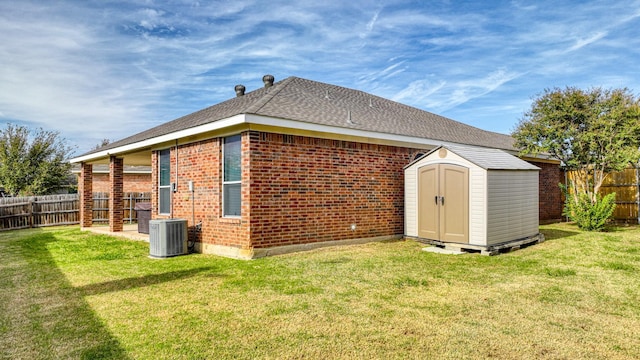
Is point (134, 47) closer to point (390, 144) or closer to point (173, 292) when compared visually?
point (390, 144)

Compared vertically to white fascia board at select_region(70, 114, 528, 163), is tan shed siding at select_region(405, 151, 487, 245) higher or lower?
lower

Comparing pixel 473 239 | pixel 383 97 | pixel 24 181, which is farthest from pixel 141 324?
pixel 24 181

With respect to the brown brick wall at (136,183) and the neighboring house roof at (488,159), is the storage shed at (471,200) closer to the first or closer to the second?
the neighboring house roof at (488,159)

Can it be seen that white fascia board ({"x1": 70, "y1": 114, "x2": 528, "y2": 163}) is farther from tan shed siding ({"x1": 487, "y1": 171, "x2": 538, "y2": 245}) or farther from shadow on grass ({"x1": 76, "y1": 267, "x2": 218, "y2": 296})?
shadow on grass ({"x1": 76, "y1": 267, "x2": 218, "y2": 296})

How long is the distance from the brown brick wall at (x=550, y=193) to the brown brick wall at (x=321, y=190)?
818cm

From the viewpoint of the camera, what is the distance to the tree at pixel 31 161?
24672 millimetres

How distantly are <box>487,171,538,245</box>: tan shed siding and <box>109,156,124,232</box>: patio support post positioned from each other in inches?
477

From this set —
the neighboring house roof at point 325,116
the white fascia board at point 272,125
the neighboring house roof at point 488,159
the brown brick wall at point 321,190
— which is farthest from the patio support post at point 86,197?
the neighboring house roof at point 488,159

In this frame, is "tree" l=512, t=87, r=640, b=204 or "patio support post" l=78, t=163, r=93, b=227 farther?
"patio support post" l=78, t=163, r=93, b=227

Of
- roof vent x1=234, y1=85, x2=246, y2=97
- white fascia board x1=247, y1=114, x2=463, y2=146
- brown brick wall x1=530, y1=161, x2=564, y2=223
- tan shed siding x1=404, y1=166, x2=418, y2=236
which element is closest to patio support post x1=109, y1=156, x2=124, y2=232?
roof vent x1=234, y1=85, x2=246, y2=97

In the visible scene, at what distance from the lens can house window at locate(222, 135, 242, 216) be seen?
855 cm

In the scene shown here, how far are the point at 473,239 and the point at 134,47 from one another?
11.8 m

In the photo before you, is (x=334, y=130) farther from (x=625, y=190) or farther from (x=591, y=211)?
(x=625, y=190)

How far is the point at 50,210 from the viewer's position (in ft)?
59.0
